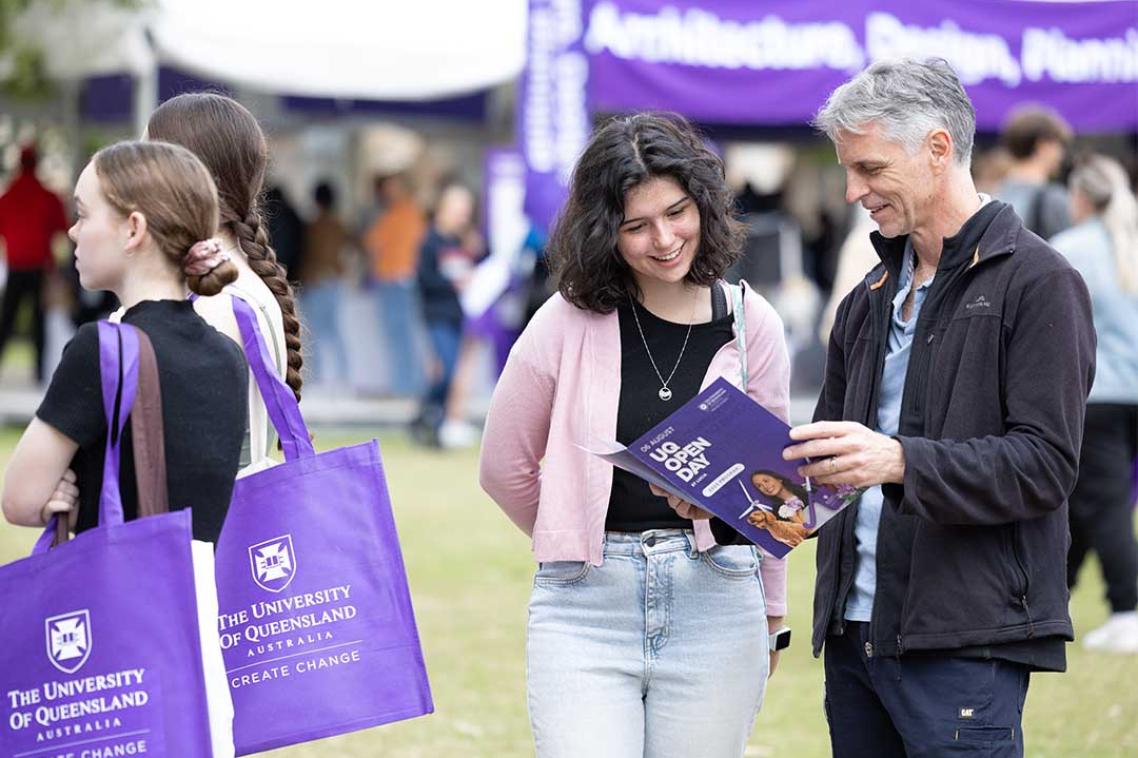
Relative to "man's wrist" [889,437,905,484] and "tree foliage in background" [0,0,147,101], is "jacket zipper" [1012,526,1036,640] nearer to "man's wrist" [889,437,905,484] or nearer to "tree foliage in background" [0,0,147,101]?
"man's wrist" [889,437,905,484]

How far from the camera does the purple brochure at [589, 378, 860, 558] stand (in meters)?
3.39

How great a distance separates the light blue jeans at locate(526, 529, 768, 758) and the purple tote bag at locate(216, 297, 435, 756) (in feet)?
1.19

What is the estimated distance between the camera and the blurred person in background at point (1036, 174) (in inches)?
320

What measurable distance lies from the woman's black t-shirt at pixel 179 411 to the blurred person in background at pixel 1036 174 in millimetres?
5585

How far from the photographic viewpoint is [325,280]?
1766 centimetres

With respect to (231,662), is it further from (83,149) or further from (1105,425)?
(83,149)

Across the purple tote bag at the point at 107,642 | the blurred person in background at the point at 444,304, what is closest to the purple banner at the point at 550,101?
the blurred person in background at the point at 444,304

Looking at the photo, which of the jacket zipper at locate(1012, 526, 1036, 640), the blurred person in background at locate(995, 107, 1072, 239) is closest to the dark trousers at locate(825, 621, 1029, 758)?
the jacket zipper at locate(1012, 526, 1036, 640)

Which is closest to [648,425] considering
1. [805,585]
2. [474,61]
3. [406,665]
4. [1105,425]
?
[406,665]

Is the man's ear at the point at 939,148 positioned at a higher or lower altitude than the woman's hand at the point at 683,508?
higher

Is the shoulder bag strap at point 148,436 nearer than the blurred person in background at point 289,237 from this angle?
Yes

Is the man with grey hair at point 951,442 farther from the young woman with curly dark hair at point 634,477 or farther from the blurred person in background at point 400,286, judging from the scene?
the blurred person in background at point 400,286

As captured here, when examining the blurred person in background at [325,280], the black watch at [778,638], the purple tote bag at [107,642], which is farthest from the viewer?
the blurred person in background at [325,280]

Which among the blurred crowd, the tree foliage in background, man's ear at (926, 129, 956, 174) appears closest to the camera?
man's ear at (926, 129, 956, 174)
